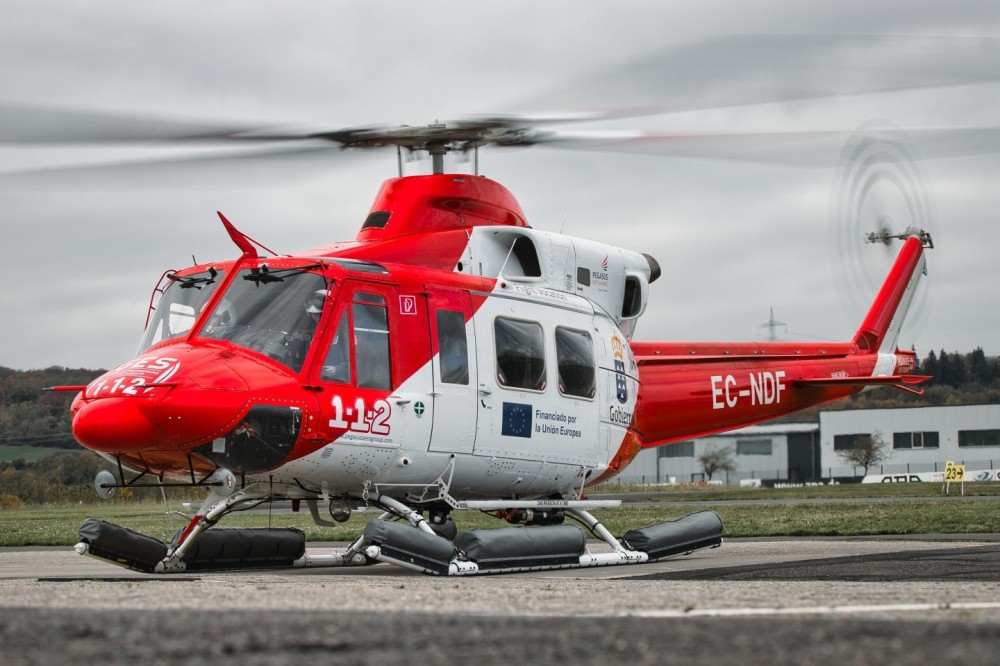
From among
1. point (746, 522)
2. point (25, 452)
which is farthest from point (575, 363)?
point (25, 452)

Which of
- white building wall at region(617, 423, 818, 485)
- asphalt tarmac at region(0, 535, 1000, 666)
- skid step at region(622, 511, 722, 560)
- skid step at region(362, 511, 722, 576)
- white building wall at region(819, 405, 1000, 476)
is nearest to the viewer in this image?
asphalt tarmac at region(0, 535, 1000, 666)

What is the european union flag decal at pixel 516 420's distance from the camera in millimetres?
12930

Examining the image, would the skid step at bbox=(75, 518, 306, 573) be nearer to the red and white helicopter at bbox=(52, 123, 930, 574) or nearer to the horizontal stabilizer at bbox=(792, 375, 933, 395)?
the red and white helicopter at bbox=(52, 123, 930, 574)

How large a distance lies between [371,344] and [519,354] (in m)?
2.03

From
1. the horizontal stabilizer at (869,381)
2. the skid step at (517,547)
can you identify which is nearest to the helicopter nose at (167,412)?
the skid step at (517,547)

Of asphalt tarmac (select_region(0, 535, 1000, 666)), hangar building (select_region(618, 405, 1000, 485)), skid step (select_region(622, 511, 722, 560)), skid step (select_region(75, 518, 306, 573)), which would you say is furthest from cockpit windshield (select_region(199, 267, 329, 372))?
hangar building (select_region(618, 405, 1000, 485))

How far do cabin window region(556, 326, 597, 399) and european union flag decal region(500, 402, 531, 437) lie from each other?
2.20 ft

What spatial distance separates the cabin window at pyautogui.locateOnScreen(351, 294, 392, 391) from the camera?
38.5 ft

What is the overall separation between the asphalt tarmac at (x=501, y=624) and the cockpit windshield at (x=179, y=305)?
4.22 m

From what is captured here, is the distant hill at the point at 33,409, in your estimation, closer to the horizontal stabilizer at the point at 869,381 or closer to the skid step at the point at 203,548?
the skid step at the point at 203,548

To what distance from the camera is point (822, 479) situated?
8356 centimetres

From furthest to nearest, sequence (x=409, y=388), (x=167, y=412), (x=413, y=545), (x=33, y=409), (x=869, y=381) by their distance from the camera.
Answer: (x=33, y=409) → (x=869, y=381) → (x=409, y=388) → (x=413, y=545) → (x=167, y=412)

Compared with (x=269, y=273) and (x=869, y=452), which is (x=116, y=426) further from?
(x=869, y=452)

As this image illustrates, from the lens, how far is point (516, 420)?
1304 cm
